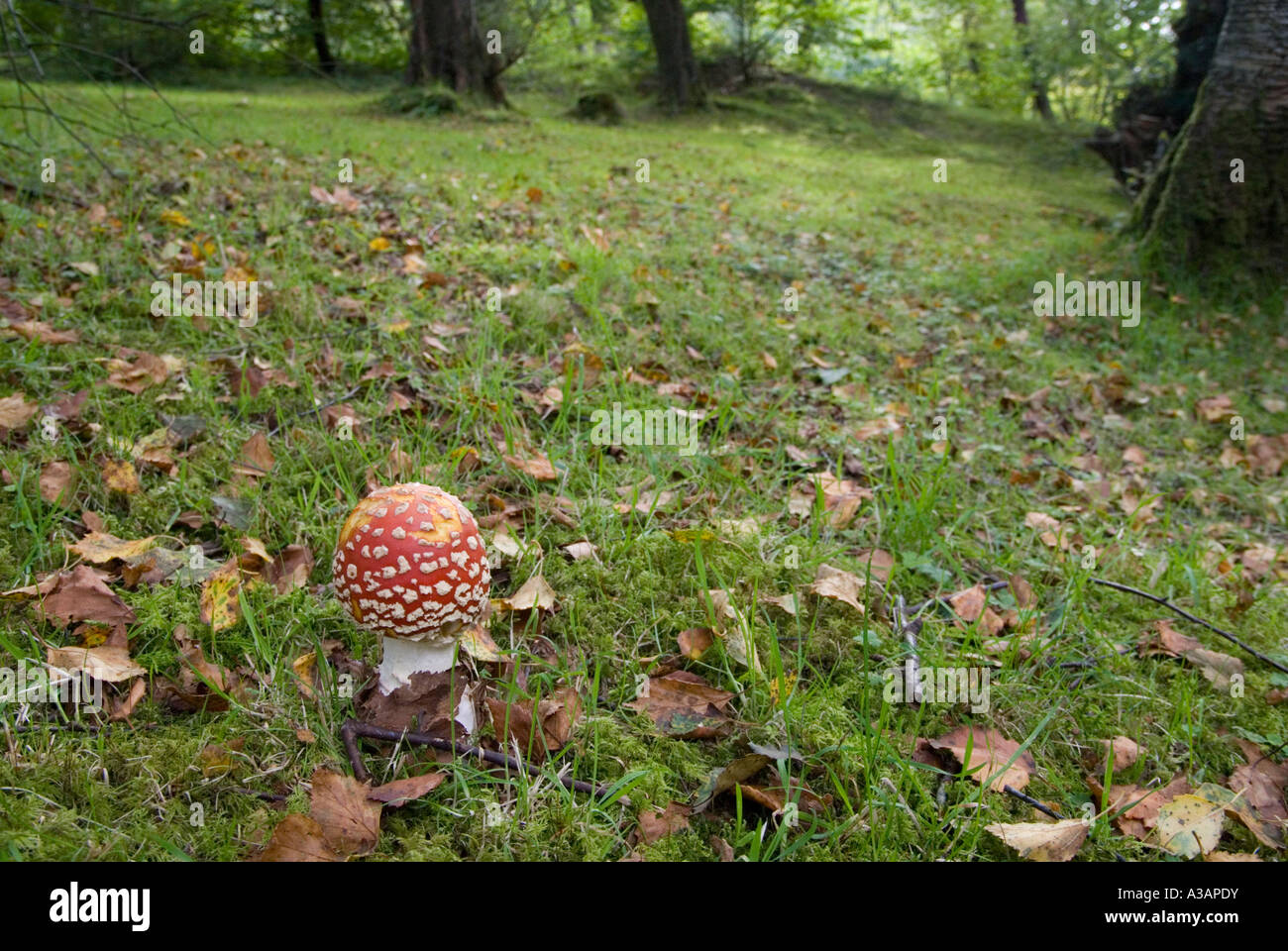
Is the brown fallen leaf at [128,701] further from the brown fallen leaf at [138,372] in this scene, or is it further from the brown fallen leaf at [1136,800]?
the brown fallen leaf at [1136,800]

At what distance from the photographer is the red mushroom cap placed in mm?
2008

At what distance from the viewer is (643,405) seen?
3691 mm

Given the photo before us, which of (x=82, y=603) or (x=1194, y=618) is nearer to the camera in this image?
(x=82, y=603)

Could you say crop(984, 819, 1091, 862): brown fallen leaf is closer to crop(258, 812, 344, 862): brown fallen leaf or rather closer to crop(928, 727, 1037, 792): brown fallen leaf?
crop(928, 727, 1037, 792): brown fallen leaf

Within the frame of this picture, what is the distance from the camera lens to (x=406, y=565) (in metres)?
2.00

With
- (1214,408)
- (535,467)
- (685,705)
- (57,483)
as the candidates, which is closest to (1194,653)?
(685,705)

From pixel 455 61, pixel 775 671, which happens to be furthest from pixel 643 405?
pixel 455 61

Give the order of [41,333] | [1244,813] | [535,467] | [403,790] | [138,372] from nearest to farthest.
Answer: [403,790]
[1244,813]
[535,467]
[138,372]
[41,333]

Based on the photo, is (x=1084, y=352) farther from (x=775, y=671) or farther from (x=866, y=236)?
(x=775, y=671)

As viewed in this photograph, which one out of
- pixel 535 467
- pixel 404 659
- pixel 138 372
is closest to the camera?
pixel 404 659

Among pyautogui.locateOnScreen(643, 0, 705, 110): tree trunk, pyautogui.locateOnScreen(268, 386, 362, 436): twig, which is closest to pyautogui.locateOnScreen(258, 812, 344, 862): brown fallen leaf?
pyautogui.locateOnScreen(268, 386, 362, 436): twig

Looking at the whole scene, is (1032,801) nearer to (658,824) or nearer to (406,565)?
(658,824)

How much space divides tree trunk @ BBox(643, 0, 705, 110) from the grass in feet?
27.1

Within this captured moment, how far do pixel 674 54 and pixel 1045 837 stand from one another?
14835 mm
